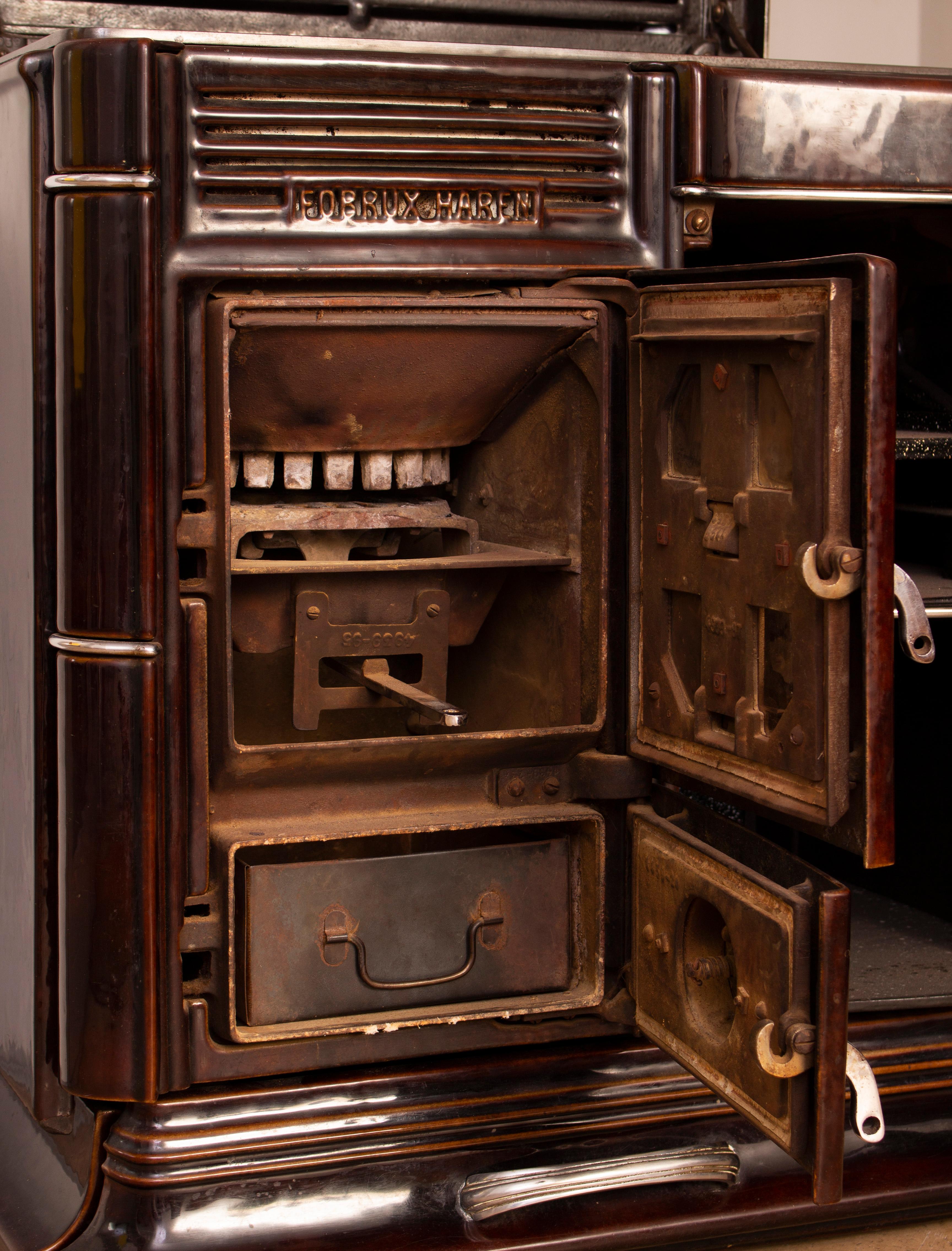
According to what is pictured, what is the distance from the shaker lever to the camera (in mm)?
1619

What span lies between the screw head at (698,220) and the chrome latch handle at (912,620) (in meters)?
0.52

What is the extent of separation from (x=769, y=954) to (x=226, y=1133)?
709mm

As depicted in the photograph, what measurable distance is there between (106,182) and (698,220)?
72 centimetres

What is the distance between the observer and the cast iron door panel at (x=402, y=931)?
1729 mm

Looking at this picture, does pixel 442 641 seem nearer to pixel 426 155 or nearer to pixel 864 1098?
pixel 426 155

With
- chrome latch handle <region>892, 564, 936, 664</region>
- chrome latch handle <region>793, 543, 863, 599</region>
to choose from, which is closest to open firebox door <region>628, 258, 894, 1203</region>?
chrome latch handle <region>793, 543, 863, 599</region>

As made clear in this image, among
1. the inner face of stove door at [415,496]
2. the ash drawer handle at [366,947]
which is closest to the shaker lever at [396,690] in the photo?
the inner face of stove door at [415,496]

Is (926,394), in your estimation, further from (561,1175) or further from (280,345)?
(561,1175)

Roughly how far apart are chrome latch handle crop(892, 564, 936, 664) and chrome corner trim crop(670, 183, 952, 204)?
1.74 feet

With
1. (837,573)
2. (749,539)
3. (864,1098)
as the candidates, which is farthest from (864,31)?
(864,1098)

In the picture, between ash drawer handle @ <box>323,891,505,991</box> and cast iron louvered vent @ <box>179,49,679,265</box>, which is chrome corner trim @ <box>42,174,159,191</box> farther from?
ash drawer handle @ <box>323,891,505,991</box>

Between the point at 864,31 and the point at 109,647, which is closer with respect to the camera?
the point at 109,647

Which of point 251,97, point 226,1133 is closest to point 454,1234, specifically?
point 226,1133

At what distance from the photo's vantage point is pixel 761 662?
5.26ft
